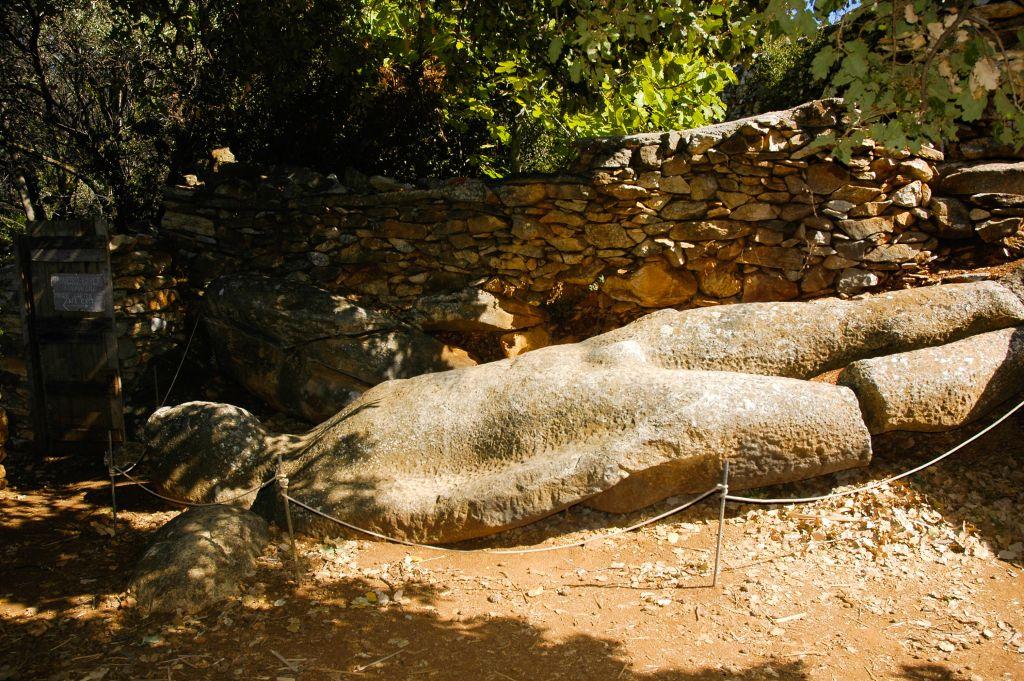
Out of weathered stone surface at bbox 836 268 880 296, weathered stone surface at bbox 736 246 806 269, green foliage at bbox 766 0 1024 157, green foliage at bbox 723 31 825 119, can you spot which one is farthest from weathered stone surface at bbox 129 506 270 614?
green foliage at bbox 723 31 825 119

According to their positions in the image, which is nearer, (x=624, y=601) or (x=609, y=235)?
(x=624, y=601)

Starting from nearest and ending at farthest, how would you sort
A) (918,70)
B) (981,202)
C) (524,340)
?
1. (918,70)
2. (981,202)
3. (524,340)

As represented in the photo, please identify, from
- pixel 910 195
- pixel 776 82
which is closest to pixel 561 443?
pixel 910 195

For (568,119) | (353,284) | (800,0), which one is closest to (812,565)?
(800,0)

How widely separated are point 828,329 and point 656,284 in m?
2.30

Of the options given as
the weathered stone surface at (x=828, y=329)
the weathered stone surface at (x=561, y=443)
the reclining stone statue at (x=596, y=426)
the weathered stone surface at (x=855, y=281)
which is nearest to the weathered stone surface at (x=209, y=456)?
the reclining stone statue at (x=596, y=426)

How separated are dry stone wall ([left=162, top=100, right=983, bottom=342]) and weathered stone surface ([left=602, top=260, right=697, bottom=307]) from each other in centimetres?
1

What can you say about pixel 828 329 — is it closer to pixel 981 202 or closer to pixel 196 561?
pixel 981 202

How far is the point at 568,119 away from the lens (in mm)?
8078

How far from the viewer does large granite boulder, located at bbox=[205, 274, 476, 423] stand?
6.36 metres

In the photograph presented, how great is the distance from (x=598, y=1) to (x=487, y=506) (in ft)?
10.5

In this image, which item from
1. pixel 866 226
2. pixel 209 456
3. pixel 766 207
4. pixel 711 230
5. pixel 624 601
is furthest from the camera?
pixel 711 230

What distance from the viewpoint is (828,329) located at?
455cm

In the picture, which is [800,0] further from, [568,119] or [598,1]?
[568,119]
